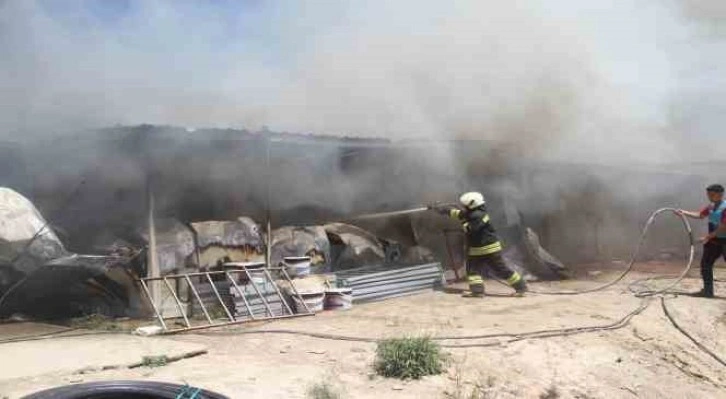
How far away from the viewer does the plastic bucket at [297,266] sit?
9125mm

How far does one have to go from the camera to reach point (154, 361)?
221 inches

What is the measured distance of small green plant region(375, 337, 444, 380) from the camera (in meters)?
5.55

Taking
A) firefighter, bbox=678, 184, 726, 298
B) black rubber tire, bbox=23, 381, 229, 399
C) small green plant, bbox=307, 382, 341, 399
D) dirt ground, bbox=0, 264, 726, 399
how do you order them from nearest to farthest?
black rubber tire, bbox=23, 381, 229, 399 < small green plant, bbox=307, 382, 341, 399 < dirt ground, bbox=0, 264, 726, 399 < firefighter, bbox=678, 184, 726, 298

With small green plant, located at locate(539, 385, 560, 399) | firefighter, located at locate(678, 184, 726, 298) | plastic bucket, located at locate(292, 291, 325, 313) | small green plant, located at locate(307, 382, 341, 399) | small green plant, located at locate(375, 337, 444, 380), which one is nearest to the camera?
small green plant, located at locate(307, 382, 341, 399)

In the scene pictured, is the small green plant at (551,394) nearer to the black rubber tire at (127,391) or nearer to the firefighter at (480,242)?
the black rubber tire at (127,391)

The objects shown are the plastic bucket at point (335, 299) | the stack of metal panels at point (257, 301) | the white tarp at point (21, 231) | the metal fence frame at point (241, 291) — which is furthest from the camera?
the plastic bucket at point (335, 299)

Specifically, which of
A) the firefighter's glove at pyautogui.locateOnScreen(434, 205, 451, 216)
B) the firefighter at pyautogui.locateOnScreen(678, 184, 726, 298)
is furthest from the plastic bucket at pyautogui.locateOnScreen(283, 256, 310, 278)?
the firefighter at pyautogui.locateOnScreen(678, 184, 726, 298)

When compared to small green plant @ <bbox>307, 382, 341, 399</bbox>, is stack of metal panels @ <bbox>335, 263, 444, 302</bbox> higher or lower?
lower

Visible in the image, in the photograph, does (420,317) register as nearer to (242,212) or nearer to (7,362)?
(242,212)

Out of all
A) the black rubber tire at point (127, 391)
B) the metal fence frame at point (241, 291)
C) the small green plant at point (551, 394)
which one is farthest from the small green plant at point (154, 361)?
the small green plant at point (551, 394)

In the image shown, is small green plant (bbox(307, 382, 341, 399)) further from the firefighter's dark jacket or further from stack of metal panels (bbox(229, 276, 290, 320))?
the firefighter's dark jacket

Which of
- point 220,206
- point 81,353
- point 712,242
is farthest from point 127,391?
point 712,242

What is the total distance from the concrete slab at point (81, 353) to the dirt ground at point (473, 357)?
4cm

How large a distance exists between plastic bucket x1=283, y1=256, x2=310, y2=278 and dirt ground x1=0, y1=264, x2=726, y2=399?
0.79 metres
